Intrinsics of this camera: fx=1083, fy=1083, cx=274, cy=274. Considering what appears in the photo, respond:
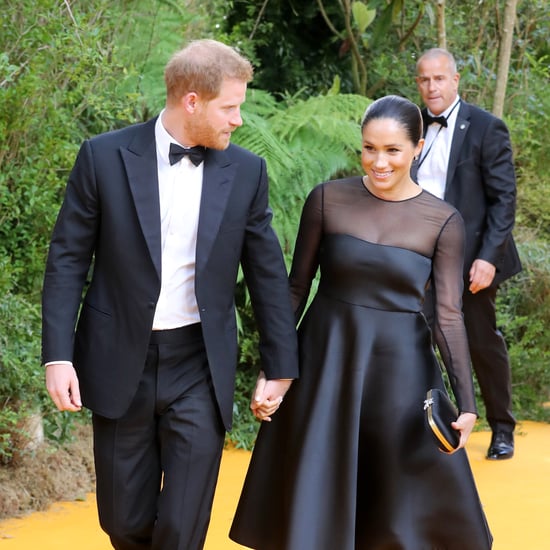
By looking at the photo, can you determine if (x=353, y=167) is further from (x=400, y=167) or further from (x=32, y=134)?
(x=400, y=167)

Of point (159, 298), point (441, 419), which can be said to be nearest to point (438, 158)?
point (441, 419)

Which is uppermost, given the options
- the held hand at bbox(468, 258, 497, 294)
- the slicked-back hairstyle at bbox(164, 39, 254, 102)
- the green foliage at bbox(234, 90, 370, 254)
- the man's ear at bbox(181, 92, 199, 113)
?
the slicked-back hairstyle at bbox(164, 39, 254, 102)

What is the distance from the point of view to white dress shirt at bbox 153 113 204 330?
11.6 ft

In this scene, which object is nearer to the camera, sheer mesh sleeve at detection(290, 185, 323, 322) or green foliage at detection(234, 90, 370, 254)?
sheer mesh sleeve at detection(290, 185, 323, 322)

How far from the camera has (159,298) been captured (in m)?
3.52

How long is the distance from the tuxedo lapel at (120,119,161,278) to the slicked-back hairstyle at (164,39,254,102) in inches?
8.7

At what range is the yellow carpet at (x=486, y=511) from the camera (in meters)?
5.00

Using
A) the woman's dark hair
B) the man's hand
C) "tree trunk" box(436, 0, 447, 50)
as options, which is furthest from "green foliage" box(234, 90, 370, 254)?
the man's hand

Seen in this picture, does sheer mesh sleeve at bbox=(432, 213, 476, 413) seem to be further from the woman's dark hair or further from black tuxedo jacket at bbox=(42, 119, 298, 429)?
black tuxedo jacket at bbox=(42, 119, 298, 429)

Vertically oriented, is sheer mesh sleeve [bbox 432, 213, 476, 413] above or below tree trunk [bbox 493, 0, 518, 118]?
below

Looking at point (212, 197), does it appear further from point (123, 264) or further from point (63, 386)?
point (63, 386)

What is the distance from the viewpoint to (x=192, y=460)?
11.7ft

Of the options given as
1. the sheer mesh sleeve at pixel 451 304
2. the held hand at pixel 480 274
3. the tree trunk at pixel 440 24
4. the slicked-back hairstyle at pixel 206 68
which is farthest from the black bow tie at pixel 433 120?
the slicked-back hairstyle at pixel 206 68

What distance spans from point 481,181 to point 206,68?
10.3 ft
